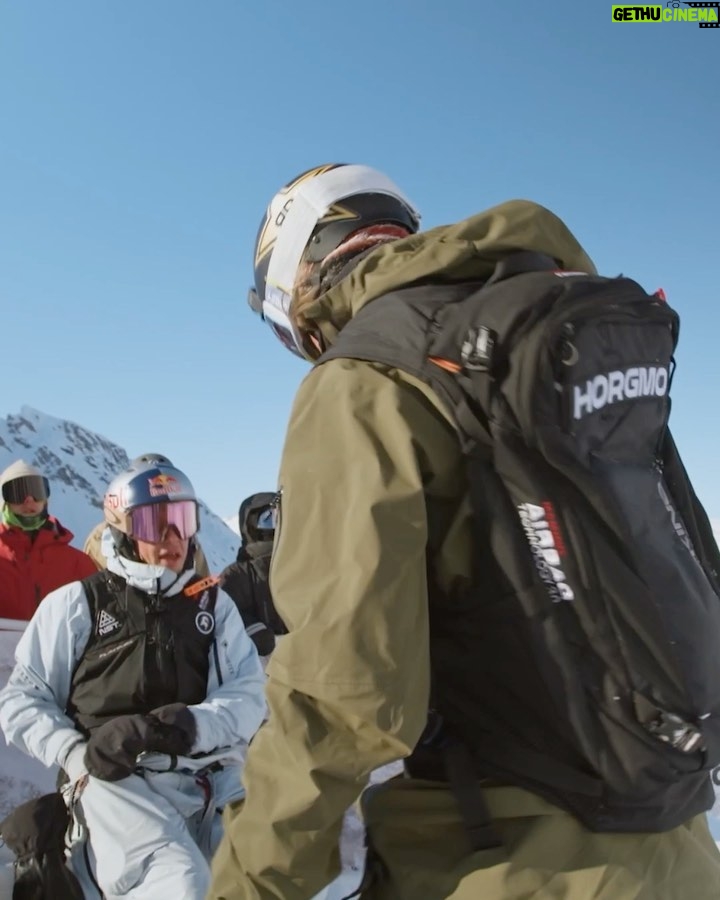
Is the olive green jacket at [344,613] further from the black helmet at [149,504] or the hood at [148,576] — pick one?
the black helmet at [149,504]

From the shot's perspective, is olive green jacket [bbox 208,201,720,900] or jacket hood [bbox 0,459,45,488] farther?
jacket hood [bbox 0,459,45,488]

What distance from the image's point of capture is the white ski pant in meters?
3.26

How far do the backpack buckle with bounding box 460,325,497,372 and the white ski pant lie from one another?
2.80 meters

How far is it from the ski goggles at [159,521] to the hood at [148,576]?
0.21m

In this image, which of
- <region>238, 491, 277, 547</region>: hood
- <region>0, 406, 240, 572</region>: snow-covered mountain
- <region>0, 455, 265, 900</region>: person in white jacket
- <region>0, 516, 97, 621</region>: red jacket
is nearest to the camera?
<region>0, 455, 265, 900</region>: person in white jacket

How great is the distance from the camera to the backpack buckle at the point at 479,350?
124 cm

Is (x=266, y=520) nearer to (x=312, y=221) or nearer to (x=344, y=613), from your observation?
(x=312, y=221)

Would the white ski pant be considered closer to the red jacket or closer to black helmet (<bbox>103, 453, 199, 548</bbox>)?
black helmet (<bbox>103, 453, 199, 548</bbox>)

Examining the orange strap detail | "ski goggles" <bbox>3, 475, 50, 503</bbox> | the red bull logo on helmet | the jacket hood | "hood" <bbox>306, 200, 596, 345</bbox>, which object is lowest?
the orange strap detail

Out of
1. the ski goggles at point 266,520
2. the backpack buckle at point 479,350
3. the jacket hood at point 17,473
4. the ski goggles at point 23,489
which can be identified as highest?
the backpack buckle at point 479,350

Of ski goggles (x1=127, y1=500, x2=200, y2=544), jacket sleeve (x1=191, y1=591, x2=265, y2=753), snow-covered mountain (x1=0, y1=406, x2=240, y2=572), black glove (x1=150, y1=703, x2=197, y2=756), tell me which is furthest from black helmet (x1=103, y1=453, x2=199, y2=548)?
snow-covered mountain (x1=0, y1=406, x2=240, y2=572)

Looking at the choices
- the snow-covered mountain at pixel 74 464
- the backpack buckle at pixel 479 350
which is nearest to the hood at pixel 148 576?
the backpack buckle at pixel 479 350

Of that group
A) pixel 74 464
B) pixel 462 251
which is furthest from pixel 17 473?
pixel 74 464

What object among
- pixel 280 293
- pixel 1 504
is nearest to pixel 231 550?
pixel 1 504
